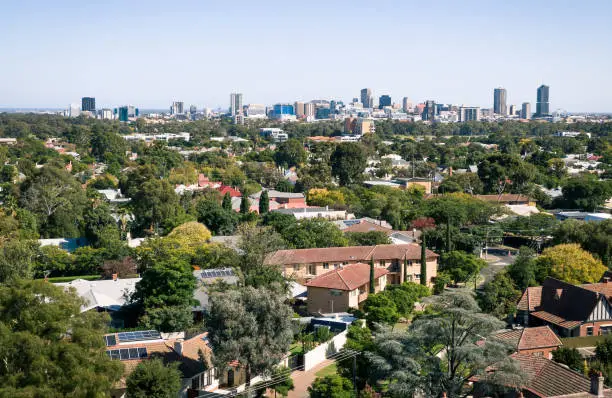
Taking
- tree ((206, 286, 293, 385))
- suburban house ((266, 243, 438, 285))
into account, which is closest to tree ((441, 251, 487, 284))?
suburban house ((266, 243, 438, 285))

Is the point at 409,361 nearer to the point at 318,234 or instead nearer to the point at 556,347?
the point at 556,347

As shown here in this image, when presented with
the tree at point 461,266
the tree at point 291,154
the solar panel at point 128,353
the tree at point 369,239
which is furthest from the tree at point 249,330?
the tree at point 291,154

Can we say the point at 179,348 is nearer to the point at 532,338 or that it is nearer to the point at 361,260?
the point at 532,338

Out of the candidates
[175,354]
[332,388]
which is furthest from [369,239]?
[332,388]

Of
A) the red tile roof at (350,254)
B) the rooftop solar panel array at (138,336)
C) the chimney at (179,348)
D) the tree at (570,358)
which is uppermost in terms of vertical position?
the red tile roof at (350,254)

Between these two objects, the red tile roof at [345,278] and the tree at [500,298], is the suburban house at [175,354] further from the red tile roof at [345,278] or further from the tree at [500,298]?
the tree at [500,298]

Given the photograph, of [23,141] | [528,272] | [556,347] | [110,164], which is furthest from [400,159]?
[556,347]
